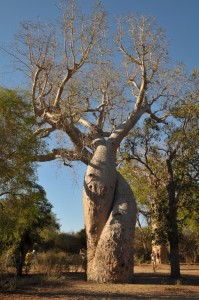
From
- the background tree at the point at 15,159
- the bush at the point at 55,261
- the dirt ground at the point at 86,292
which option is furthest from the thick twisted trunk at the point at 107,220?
the bush at the point at 55,261

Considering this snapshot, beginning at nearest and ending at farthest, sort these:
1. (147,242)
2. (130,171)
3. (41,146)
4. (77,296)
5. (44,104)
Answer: (77,296)
(41,146)
(44,104)
(130,171)
(147,242)

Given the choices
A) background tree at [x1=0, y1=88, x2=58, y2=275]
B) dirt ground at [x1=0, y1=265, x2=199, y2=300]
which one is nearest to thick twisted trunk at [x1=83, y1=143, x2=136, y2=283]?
dirt ground at [x1=0, y1=265, x2=199, y2=300]

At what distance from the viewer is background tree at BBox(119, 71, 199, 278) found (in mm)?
12234

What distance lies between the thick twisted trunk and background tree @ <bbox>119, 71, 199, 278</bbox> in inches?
87.0

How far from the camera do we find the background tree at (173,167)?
12234mm

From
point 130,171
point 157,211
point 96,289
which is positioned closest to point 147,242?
point 130,171

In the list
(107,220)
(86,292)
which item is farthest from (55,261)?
(86,292)

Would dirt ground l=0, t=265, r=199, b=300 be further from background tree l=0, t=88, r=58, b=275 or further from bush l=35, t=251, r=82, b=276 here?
bush l=35, t=251, r=82, b=276

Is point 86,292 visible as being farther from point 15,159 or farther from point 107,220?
point 15,159

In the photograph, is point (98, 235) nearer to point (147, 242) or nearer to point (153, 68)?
point (153, 68)

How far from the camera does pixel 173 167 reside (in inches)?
514

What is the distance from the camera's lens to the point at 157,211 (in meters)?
12.8

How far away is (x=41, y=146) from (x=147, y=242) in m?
15.7

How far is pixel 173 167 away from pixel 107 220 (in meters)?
3.88
